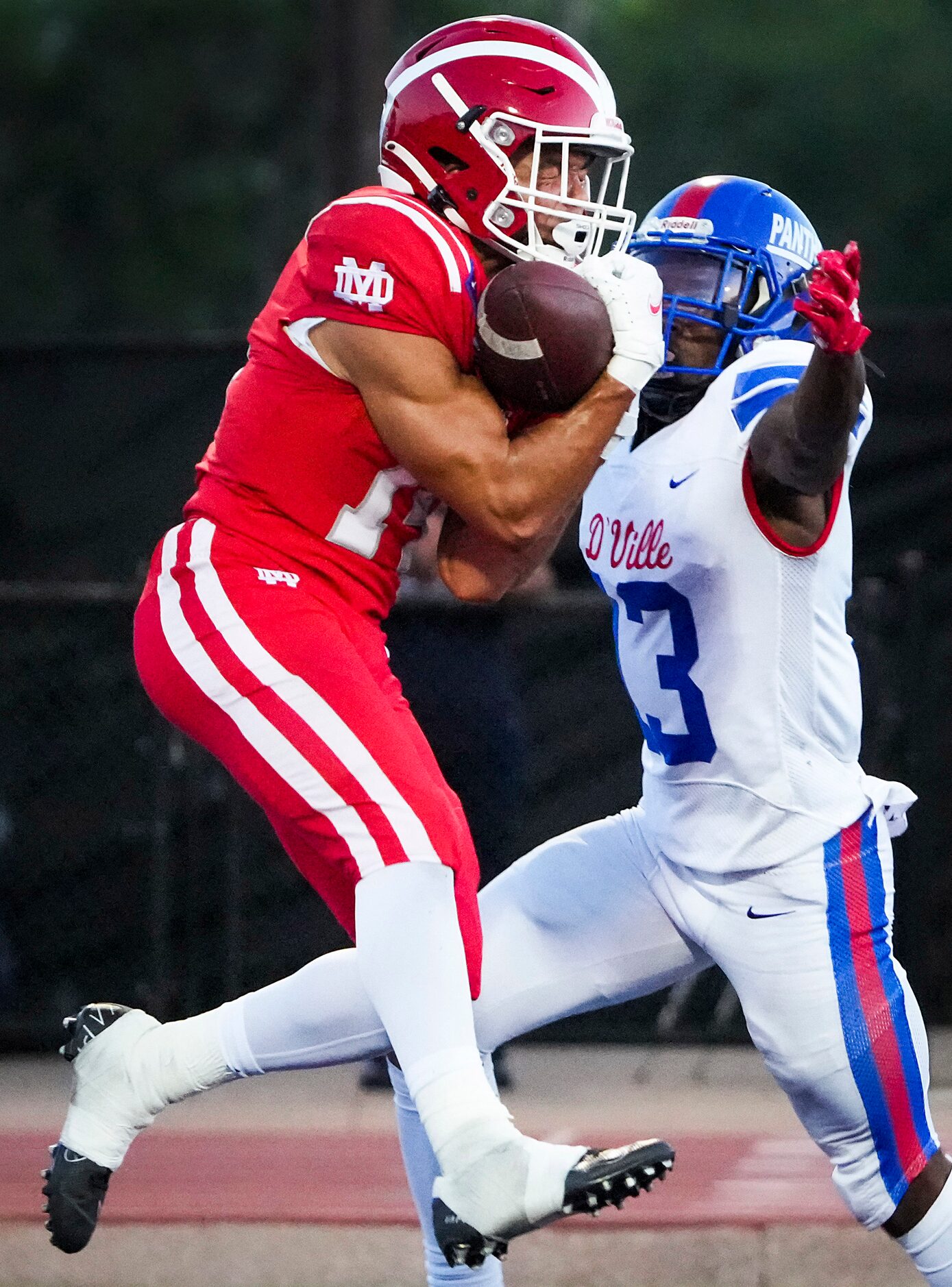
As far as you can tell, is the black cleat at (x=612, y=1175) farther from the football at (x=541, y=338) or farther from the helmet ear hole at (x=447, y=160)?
the helmet ear hole at (x=447, y=160)

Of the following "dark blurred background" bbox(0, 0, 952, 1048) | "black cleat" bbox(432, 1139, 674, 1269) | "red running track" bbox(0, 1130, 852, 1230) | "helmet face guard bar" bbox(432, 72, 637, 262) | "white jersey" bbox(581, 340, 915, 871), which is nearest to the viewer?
"black cleat" bbox(432, 1139, 674, 1269)

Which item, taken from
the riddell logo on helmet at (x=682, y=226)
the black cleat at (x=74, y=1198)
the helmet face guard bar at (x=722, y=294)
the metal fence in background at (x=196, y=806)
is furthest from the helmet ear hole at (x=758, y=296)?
the metal fence in background at (x=196, y=806)

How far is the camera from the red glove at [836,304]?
2.93m

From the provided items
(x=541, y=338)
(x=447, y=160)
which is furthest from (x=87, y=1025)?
(x=447, y=160)

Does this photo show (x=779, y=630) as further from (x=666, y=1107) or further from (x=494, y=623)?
(x=666, y=1107)

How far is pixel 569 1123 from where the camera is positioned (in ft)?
17.0

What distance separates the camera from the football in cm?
300

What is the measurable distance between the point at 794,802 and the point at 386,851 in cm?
75

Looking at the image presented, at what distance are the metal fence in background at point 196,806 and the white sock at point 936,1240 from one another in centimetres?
262

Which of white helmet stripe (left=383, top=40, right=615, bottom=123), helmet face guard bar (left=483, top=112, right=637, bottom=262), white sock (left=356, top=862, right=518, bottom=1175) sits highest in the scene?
white helmet stripe (left=383, top=40, right=615, bottom=123)

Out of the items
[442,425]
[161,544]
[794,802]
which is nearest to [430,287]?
[442,425]

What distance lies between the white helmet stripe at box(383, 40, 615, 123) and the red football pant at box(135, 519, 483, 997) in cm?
84

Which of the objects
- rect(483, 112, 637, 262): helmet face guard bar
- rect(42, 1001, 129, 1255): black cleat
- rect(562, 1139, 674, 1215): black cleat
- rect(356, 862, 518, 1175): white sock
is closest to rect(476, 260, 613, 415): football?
rect(483, 112, 637, 262): helmet face guard bar

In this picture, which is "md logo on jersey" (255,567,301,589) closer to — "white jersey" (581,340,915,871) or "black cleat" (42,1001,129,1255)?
"white jersey" (581,340,915,871)
